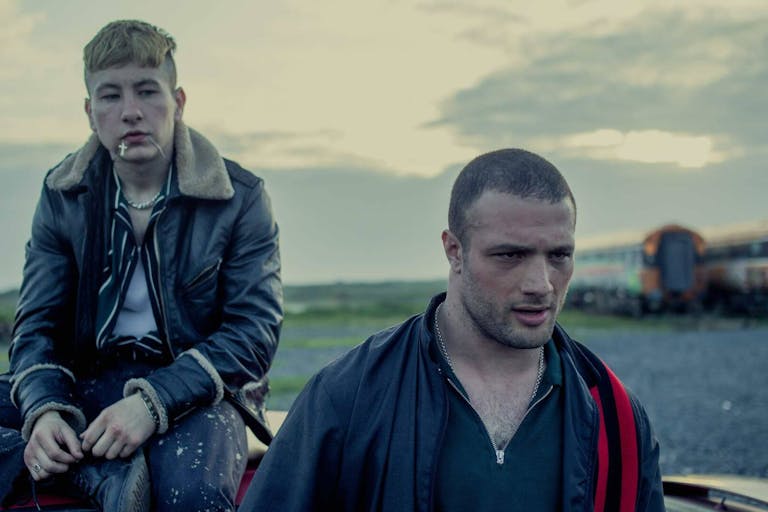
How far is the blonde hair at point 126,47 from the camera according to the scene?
3.31 metres

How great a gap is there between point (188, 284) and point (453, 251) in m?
1.25

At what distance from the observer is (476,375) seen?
2588 mm

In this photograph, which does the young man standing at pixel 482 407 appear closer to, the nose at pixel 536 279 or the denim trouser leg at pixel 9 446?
the nose at pixel 536 279

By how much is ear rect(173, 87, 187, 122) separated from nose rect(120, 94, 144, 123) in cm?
24

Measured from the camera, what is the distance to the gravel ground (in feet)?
32.2

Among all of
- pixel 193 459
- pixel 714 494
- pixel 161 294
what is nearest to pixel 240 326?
pixel 161 294

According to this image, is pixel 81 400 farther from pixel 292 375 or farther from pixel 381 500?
pixel 292 375

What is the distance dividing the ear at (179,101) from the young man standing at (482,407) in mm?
1475

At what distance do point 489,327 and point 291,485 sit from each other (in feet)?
2.32

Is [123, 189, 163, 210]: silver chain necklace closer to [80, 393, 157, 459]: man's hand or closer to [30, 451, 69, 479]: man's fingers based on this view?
[80, 393, 157, 459]: man's hand

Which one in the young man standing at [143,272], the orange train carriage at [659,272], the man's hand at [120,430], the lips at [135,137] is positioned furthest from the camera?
the orange train carriage at [659,272]

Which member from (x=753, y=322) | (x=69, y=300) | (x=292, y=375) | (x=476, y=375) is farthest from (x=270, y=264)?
(x=753, y=322)

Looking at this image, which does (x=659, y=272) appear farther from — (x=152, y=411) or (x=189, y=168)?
(x=152, y=411)

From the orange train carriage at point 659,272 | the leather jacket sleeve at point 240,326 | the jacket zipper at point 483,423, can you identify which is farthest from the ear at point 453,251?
the orange train carriage at point 659,272
